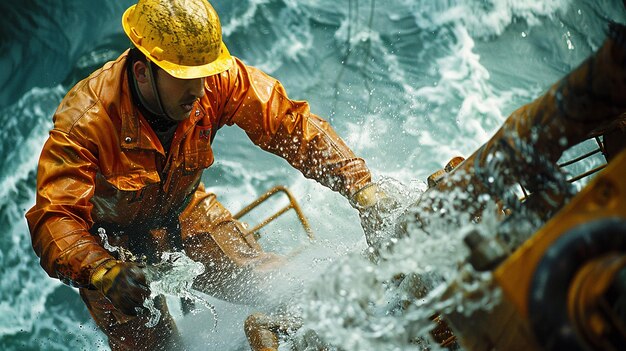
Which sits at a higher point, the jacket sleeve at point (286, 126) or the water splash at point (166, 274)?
the jacket sleeve at point (286, 126)

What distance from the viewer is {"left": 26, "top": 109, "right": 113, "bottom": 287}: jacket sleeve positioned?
3.28 meters

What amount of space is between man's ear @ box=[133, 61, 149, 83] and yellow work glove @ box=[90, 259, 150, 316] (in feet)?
2.98

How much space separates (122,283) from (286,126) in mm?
1243

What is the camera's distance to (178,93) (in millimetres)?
3449

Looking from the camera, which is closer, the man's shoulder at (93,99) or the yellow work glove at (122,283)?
the yellow work glove at (122,283)

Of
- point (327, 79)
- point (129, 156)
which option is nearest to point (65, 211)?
point (129, 156)

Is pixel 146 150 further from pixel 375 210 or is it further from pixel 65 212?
pixel 375 210

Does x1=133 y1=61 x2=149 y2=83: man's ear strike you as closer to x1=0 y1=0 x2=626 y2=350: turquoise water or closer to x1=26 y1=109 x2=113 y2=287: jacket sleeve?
x1=26 y1=109 x2=113 y2=287: jacket sleeve

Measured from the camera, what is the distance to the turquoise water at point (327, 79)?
6090mm

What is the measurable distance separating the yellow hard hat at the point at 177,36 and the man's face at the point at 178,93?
72 mm

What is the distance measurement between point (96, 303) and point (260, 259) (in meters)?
1.01

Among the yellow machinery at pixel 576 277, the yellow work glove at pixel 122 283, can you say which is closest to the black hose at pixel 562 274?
the yellow machinery at pixel 576 277

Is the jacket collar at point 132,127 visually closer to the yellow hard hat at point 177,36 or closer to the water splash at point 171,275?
the yellow hard hat at point 177,36

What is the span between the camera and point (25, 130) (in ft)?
22.5
